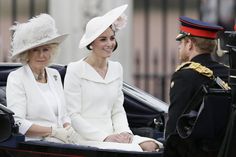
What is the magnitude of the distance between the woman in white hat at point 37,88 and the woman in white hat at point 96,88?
86 millimetres

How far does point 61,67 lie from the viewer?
19.7 feet

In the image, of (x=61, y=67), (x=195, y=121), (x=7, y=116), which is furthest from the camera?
(x=61, y=67)

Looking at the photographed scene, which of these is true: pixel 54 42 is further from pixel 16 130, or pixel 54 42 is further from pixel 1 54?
pixel 1 54

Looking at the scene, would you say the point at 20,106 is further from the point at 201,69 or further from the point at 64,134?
the point at 201,69

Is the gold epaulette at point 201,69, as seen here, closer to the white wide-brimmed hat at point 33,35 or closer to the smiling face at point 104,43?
the smiling face at point 104,43

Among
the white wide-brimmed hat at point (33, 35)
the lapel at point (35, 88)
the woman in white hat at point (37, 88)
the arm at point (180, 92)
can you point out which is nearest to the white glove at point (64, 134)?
the woman in white hat at point (37, 88)

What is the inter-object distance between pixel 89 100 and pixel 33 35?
19.6 inches

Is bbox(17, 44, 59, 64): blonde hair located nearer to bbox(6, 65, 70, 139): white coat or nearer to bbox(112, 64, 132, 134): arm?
bbox(6, 65, 70, 139): white coat

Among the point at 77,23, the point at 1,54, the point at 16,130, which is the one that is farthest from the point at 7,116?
the point at 1,54

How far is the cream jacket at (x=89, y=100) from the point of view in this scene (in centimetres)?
543

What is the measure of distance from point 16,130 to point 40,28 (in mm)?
689

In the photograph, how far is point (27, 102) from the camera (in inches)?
205

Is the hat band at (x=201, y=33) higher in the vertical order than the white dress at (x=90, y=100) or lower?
higher

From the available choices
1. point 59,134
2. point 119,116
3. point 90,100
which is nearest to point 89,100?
point 90,100
